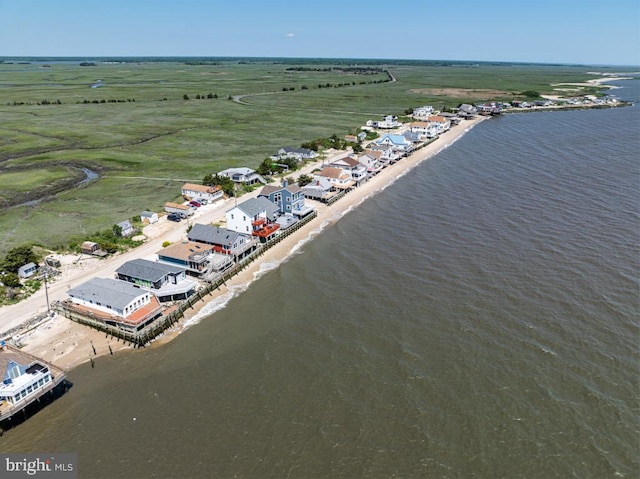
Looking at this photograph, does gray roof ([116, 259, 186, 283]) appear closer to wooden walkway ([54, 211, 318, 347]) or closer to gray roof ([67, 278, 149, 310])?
gray roof ([67, 278, 149, 310])

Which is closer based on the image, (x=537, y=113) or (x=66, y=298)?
(x=66, y=298)

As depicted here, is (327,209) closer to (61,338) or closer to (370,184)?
(370,184)

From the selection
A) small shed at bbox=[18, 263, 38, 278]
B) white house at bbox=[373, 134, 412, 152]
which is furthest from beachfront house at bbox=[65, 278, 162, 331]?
white house at bbox=[373, 134, 412, 152]

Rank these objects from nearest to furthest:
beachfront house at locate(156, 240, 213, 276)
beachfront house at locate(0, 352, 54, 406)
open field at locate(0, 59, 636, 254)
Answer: beachfront house at locate(0, 352, 54, 406) → beachfront house at locate(156, 240, 213, 276) → open field at locate(0, 59, 636, 254)

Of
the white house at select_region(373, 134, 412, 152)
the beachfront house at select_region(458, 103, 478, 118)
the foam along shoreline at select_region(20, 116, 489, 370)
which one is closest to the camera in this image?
the foam along shoreline at select_region(20, 116, 489, 370)

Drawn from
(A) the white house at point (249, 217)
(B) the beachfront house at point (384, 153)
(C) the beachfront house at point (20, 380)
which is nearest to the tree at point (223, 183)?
(A) the white house at point (249, 217)

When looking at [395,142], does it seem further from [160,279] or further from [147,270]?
[160,279]

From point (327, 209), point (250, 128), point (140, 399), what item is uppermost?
point (250, 128)

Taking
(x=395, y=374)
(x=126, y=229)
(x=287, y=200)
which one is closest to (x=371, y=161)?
(x=287, y=200)

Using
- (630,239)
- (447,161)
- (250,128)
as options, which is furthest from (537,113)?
(630,239)
